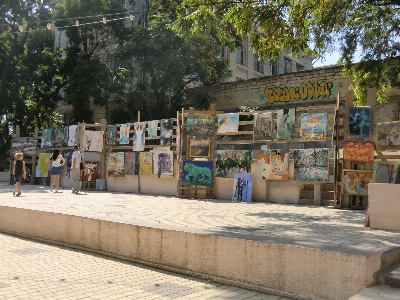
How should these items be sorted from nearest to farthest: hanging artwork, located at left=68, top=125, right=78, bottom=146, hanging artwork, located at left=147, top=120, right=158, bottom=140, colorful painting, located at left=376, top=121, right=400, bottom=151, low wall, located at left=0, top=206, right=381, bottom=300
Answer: low wall, located at left=0, top=206, right=381, bottom=300
colorful painting, located at left=376, top=121, right=400, bottom=151
hanging artwork, located at left=147, top=120, right=158, bottom=140
hanging artwork, located at left=68, top=125, right=78, bottom=146

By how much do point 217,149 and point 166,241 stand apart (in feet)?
27.2

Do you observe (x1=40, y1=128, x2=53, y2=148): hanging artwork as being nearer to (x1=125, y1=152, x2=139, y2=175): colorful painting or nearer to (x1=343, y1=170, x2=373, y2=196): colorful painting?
(x1=125, y1=152, x2=139, y2=175): colorful painting

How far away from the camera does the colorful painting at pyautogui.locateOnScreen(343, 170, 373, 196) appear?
1094 cm

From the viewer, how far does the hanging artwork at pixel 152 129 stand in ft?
52.5

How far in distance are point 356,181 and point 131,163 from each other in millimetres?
8983

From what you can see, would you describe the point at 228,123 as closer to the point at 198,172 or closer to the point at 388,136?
the point at 198,172

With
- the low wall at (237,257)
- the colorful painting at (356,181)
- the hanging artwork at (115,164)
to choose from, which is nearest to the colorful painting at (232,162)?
the colorful painting at (356,181)

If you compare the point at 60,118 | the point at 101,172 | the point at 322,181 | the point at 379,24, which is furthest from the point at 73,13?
the point at 322,181

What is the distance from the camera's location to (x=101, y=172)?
1827 cm

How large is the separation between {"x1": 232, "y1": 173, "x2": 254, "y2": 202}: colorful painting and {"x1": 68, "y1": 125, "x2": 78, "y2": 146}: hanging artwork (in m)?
9.15

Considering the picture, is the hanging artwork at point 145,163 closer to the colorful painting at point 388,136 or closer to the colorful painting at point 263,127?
the colorful painting at point 263,127

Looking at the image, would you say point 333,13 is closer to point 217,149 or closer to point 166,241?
point 217,149

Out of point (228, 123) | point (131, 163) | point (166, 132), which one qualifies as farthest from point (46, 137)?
point (228, 123)

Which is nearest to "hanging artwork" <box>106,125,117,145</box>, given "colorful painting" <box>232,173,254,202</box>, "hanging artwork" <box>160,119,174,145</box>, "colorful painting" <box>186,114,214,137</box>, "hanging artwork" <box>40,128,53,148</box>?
"hanging artwork" <box>160,119,174,145</box>
